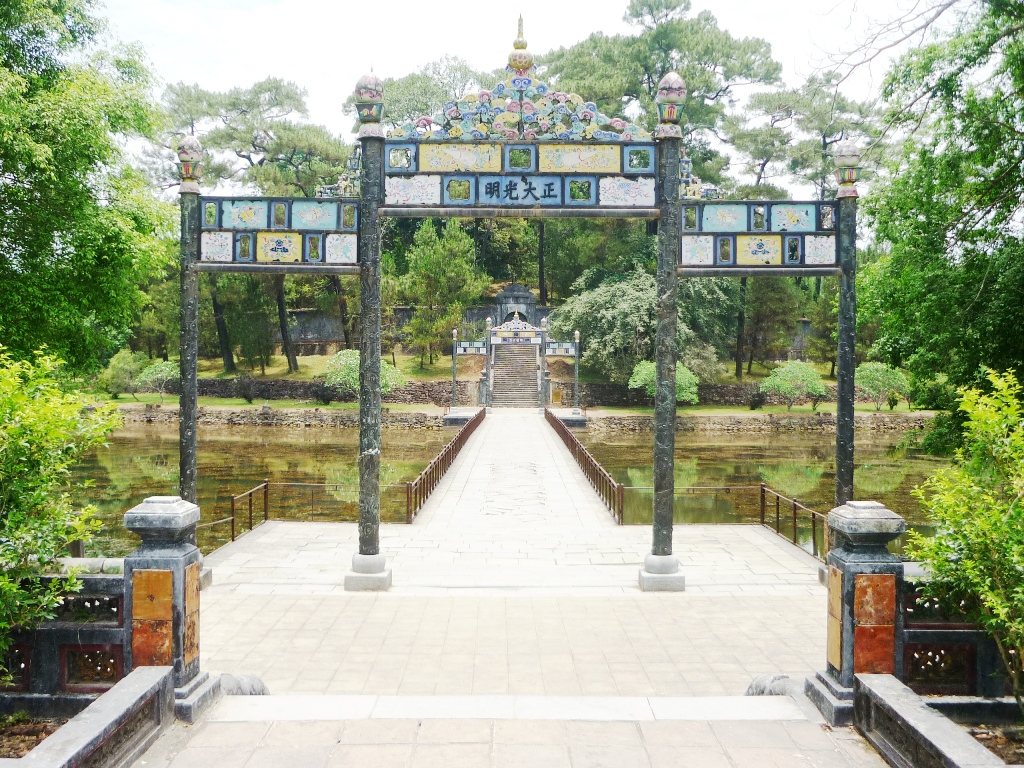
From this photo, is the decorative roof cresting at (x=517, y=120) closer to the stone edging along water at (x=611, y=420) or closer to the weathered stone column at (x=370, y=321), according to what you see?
the weathered stone column at (x=370, y=321)

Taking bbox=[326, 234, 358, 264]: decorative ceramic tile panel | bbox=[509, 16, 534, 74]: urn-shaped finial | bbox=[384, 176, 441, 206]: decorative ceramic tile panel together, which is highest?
bbox=[509, 16, 534, 74]: urn-shaped finial

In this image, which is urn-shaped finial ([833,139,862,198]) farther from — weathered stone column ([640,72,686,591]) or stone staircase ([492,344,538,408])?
stone staircase ([492,344,538,408])

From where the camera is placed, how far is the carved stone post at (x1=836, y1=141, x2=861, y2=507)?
26.7 ft

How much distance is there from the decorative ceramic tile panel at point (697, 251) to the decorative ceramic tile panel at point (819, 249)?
3.42 ft

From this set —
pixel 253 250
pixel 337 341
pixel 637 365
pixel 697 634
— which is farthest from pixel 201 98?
pixel 697 634

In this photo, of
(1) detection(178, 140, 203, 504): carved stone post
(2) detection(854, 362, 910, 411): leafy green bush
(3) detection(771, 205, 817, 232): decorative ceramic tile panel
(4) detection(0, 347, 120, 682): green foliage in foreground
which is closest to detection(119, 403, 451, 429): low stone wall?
(2) detection(854, 362, 910, 411): leafy green bush

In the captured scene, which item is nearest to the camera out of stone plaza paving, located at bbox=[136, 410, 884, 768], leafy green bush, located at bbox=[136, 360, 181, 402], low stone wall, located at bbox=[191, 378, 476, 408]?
stone plaza paving, located at bbox=[136, 410, 884, 768]

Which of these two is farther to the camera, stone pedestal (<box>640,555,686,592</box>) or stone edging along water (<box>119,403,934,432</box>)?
stone edging along water (<box>119,403,934,432</box>)

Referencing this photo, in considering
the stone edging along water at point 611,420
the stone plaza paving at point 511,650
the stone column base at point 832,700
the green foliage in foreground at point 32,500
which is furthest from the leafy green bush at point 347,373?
the stone column base at point 832,700

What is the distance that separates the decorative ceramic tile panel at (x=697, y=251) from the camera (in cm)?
831

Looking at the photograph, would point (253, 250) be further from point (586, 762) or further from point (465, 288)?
point (465, 288)

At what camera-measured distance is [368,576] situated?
7.98 m

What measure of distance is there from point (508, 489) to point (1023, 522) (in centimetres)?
1222

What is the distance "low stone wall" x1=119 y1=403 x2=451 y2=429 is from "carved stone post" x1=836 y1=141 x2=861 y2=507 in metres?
27.9
